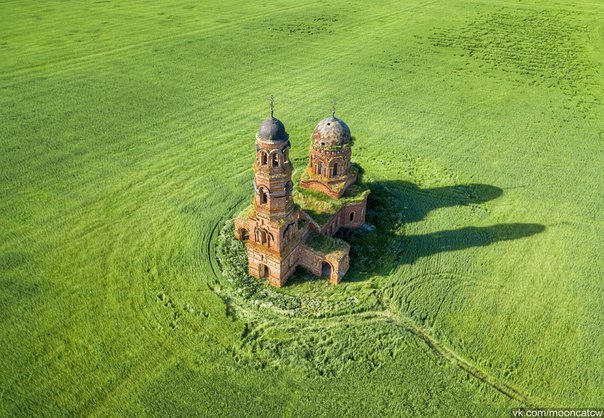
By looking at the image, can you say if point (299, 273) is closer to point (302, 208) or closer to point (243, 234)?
point (302, 208)

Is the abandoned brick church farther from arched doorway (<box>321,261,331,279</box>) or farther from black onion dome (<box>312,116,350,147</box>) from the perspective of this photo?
arched doorway (<box>321,261,331,279</box>)

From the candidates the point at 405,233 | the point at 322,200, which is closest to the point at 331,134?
the point at 322,200

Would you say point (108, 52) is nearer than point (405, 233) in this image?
No

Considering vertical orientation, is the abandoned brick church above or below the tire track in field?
above

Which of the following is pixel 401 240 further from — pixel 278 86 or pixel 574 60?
pixel 574 60

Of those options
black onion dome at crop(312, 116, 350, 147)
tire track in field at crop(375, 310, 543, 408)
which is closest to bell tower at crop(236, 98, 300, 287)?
black onion dome at crop(312, 116, 350, 147)

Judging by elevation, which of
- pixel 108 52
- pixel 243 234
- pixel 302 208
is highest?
pixel 108 52
